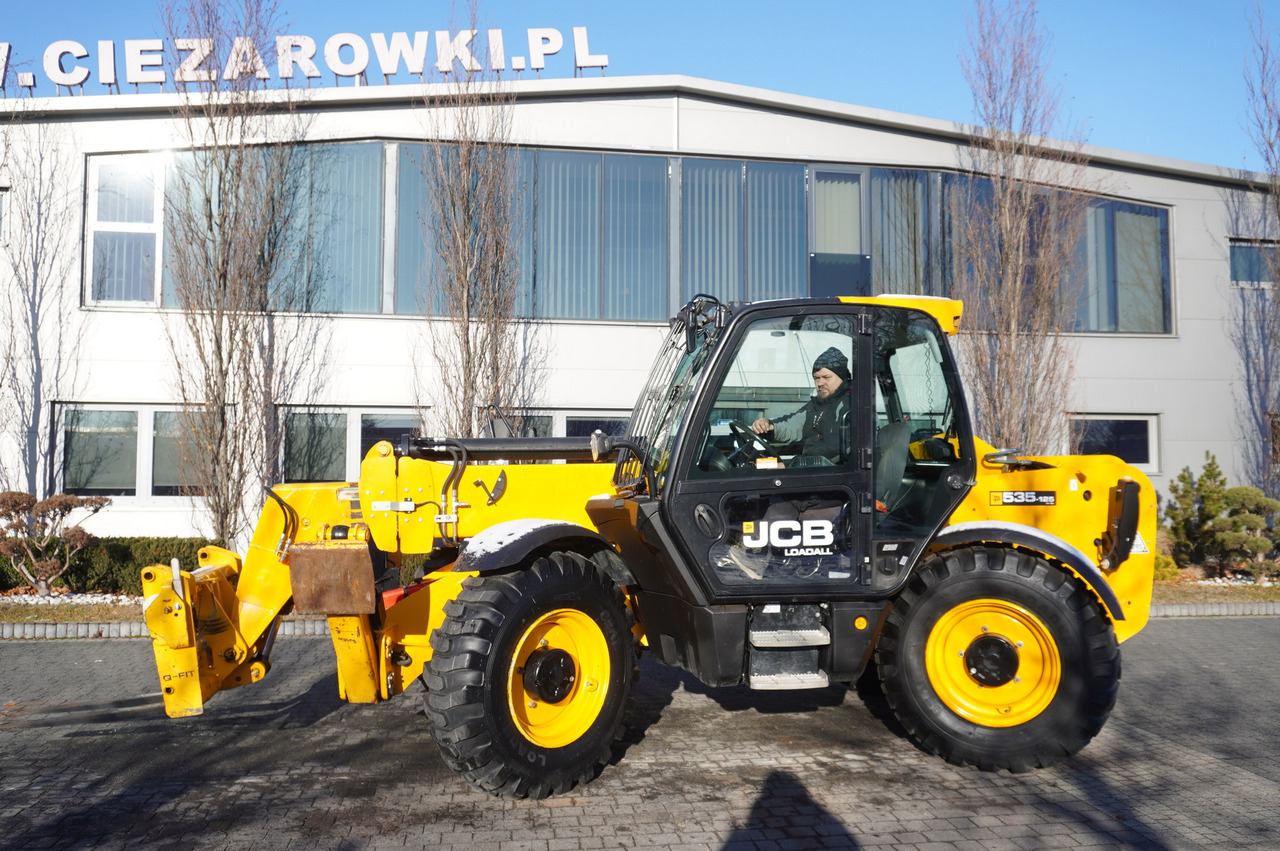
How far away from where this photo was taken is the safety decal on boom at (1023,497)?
5.61m

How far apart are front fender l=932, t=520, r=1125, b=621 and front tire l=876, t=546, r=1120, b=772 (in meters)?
0.07

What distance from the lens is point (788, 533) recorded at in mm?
5035

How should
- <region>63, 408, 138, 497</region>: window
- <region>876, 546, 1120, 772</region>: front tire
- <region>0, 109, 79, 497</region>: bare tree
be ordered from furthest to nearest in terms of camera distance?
<region>63, 408, 138, 497</region>: window < <region>0, 109, 79, 497</region>: bare tree < <region>876, 546, 1120, 772</region>: front tire

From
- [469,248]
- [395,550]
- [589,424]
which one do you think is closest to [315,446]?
[469,248]

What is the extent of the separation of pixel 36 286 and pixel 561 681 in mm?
11642

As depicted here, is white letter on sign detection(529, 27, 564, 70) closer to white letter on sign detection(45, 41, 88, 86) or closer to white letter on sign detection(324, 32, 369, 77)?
white letter on sign detection(324, 32, 369, 77)

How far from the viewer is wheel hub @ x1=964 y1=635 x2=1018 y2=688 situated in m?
5.18

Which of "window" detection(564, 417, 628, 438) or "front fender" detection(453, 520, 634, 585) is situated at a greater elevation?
"window" detection(564, 417, 628, 438)

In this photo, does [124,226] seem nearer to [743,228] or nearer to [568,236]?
[568,236]

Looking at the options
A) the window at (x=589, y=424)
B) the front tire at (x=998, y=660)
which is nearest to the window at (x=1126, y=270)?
the window at (x=589, y=424)

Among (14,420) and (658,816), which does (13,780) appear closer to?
(658,816)

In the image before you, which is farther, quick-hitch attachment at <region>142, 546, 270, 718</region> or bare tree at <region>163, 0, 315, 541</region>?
bare tree at <region>163, 0, 315, 541</region>

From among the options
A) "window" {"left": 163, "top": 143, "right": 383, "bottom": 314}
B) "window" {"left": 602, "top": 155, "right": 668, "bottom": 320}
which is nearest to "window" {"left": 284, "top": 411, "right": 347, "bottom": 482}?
"window" {"left": 163, "top": 143, "right": 383, "bottom": 314}

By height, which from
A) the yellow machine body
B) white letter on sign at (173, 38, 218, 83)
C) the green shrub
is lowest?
the green shrub
